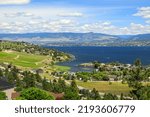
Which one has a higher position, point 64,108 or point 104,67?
point 64,108

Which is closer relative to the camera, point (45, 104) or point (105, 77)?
point (45, 104)

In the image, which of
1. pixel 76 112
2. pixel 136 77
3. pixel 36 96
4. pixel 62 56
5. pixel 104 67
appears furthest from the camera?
pixel 62 56

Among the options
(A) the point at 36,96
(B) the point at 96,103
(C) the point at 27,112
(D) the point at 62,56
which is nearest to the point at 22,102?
(C) the point at 27,112

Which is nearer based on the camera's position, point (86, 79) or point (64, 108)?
point (64, 108)

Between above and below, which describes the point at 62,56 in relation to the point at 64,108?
below

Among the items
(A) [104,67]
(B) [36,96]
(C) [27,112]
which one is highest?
(C) [27,112]

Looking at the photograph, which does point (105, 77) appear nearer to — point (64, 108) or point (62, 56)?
point (62, 56)

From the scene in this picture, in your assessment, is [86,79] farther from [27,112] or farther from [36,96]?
[27,112]

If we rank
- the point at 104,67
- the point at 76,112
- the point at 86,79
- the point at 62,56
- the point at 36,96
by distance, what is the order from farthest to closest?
1. the point at 62,56
2. the point at 104,67
3. the point at 86,79
4. the point at 36,96
5. the point at 76,112

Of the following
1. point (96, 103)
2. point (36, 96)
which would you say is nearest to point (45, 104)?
point (96, 103)
